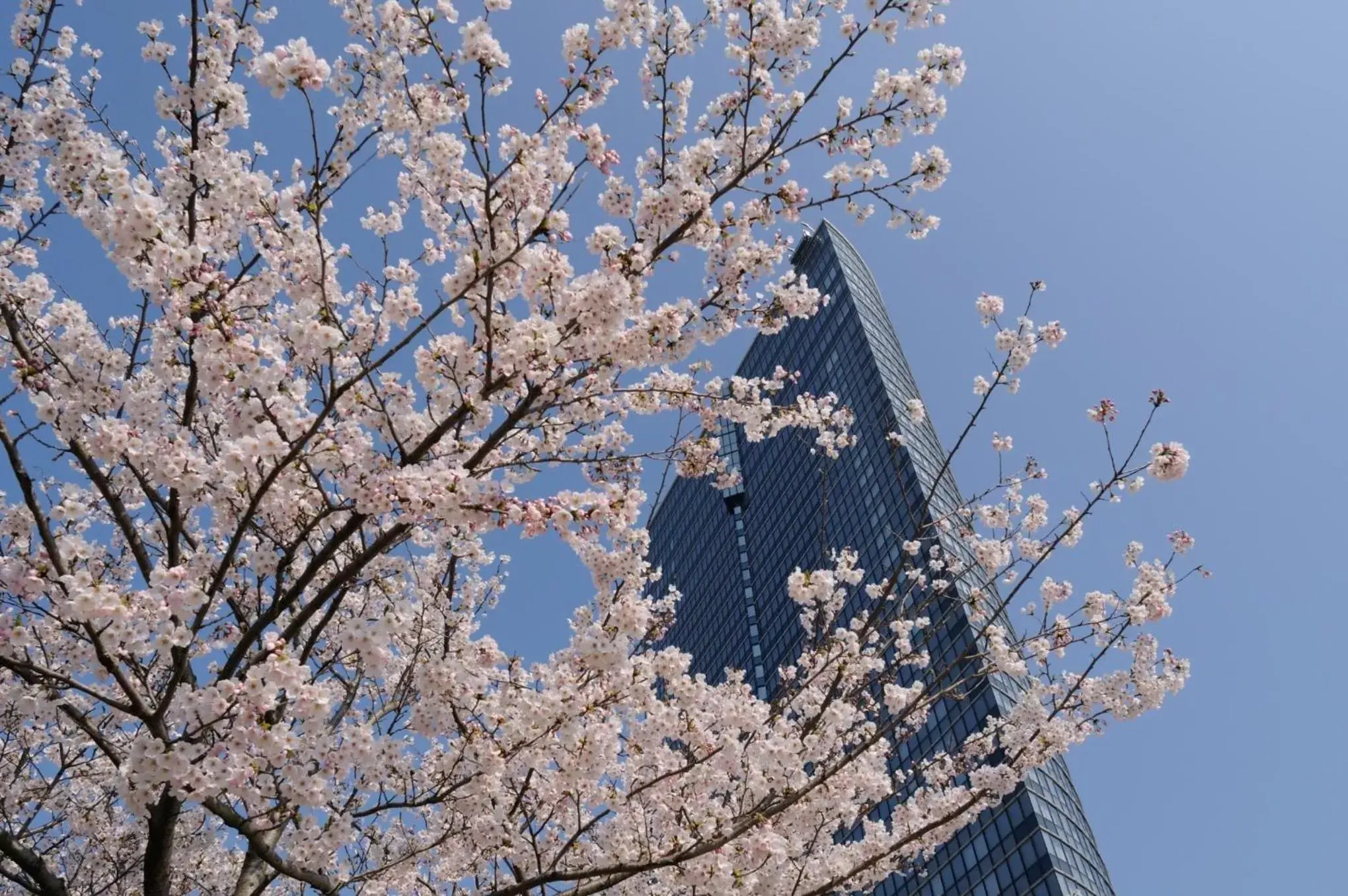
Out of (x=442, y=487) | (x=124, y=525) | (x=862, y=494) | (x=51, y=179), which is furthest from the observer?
(x=862, y=494)

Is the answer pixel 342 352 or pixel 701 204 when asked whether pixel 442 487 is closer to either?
pixel 342 352

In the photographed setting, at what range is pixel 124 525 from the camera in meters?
5.54

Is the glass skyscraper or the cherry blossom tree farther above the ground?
the glass skyscraper

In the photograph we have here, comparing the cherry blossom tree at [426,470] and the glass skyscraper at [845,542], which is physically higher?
the glass skyscraper at [845,542]

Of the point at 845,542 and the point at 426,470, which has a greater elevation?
the point at 845,542

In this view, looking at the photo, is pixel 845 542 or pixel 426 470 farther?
pixel 845 542

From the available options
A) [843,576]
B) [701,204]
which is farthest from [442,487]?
[843,576]

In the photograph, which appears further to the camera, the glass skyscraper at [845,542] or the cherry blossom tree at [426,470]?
the glass skyscraper at [845,542]

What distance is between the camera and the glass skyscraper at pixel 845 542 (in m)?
48.3

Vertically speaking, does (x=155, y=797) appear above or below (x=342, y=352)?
below

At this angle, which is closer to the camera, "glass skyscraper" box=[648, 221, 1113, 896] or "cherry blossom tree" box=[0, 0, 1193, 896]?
"cherry blossom tree" box=[0, 0, 1193, 896]

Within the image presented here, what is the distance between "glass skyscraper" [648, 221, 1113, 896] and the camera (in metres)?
48.3

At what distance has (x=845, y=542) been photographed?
72.8m

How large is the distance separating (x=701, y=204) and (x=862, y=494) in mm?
68526
